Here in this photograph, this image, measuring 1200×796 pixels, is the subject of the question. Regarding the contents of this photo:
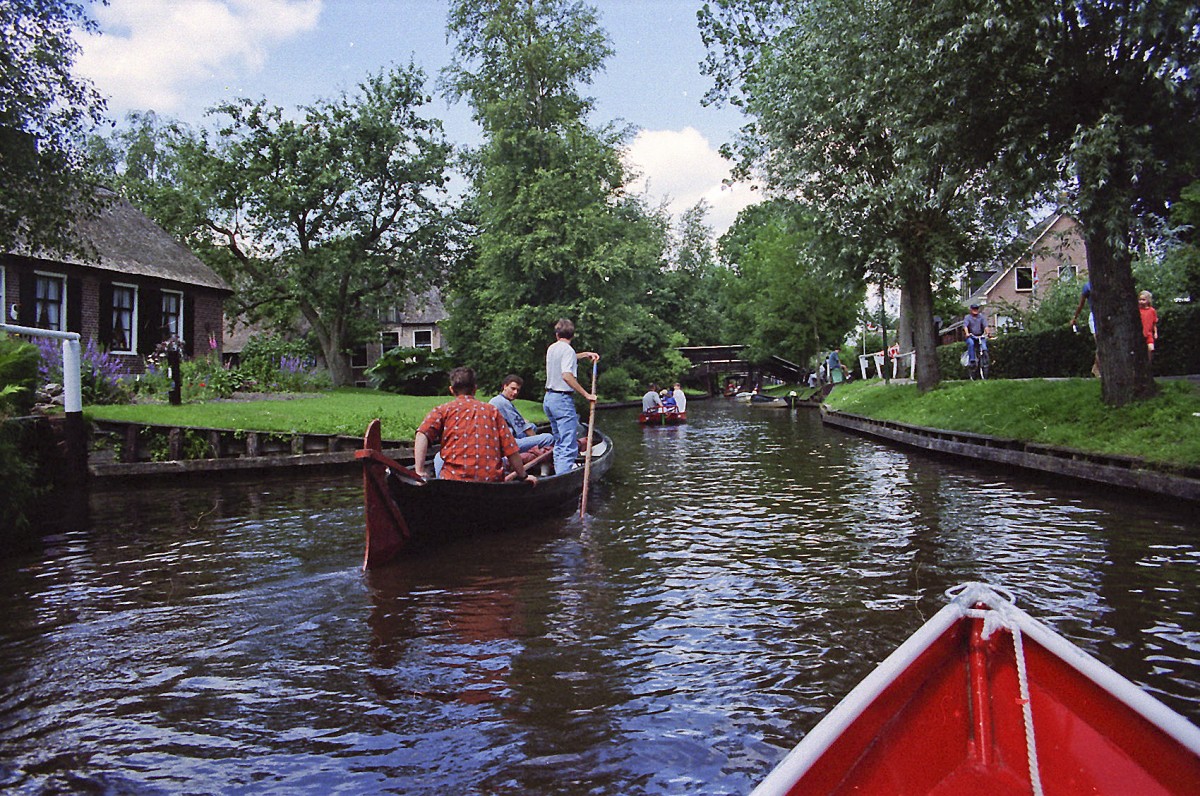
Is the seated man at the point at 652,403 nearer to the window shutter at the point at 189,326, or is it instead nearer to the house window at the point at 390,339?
the window shutter at the point at 189,326

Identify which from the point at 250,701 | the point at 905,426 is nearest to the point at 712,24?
the point at 905,426

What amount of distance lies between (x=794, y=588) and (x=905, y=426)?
1243cm

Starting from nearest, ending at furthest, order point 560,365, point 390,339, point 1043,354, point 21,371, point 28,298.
Result: point 560,365
point 21,371
point 28,298
point 1043,354
point 390,339

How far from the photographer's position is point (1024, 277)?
5197 cm

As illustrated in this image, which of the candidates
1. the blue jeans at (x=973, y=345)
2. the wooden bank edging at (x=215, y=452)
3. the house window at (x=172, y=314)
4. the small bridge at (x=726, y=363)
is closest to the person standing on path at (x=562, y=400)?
the wooden bank edging at (x=215, y=452)

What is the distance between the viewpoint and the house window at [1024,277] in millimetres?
51572

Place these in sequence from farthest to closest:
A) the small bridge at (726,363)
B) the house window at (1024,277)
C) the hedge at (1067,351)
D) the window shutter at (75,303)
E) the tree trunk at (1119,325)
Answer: the small bridge at (726,363) < the house window at (1024,277) < the window shutter at (75,303) < the hedge at (1067,351) < the tree trunk at (1119,325)

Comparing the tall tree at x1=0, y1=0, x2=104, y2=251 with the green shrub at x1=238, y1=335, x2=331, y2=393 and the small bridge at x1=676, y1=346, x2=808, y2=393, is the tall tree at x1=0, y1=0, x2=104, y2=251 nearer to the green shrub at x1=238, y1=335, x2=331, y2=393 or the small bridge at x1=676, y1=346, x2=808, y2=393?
the green shrub at x1=238, y1=335, x2=331, y2=393

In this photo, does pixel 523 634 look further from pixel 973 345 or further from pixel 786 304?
pixel 786 304

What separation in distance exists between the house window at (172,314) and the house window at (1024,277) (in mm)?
45623

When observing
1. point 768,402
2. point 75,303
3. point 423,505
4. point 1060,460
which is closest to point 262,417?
A: point 423,505

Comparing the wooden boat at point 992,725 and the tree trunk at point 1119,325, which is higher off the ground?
the tree trunk at point 1119,325

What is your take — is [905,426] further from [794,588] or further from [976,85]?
[794,588]

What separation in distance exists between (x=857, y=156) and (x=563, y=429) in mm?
12368
